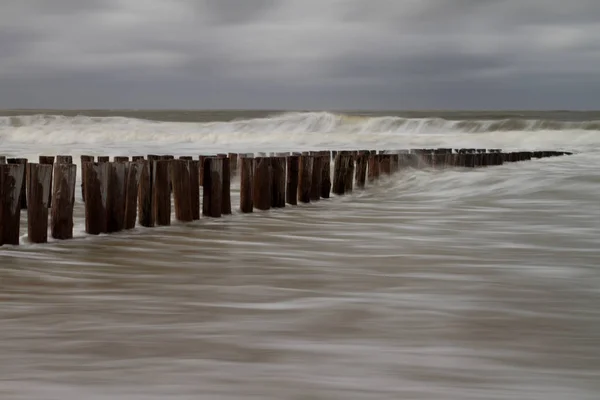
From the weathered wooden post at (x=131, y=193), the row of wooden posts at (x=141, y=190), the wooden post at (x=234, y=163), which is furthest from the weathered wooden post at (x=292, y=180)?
the wooden post at (x=234, y=163)

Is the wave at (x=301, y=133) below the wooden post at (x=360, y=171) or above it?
above

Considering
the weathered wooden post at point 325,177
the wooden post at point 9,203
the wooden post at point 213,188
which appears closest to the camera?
the wooden post at point 9,203

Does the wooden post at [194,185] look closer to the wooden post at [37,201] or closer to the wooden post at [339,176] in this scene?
the wooden post at [37,201]

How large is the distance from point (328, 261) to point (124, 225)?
203cm

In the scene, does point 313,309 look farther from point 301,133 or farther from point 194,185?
point 301,133

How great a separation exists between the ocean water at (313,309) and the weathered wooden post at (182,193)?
0.70ft

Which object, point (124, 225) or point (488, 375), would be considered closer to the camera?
point (488, 375)

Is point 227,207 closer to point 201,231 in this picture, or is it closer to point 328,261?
point 201,231

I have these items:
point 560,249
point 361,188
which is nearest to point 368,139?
point 361,188

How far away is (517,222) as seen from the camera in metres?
7.43

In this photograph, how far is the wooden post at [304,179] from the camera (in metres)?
9.62

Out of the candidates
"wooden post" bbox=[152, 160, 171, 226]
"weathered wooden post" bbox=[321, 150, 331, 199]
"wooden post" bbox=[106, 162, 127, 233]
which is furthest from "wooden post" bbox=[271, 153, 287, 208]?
"wooden post" bbox=[106, 162, 127, 233]

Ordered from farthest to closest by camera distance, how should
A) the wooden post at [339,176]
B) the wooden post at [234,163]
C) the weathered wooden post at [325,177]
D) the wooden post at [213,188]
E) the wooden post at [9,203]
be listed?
the wooden post at [234,163]
the wooden post at [339,176]
the weathered wooden post at [325,177]
the wooden post at [213,188]
the wooden post at [9,203]

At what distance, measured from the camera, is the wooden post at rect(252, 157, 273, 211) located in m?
8.62
